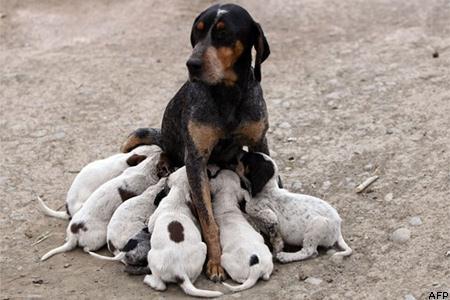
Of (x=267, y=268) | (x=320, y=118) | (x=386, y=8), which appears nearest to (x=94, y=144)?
(x=320, y=118)

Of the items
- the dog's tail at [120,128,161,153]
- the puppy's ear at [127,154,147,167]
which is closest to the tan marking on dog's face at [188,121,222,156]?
the puppy's ear at [127,154,147,167]

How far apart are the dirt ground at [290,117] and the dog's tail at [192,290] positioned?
117 mm

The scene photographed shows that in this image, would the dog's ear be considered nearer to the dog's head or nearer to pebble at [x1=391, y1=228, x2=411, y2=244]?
the dog's head

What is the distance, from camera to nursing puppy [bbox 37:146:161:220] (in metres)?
7.62

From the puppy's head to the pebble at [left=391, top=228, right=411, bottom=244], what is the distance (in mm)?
1057

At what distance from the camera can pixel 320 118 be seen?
9.52m

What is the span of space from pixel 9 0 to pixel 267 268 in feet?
28.7

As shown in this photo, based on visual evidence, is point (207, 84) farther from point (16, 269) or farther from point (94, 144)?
Answer: point (94, 144)

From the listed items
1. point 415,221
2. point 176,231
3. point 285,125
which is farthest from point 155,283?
point 285,125

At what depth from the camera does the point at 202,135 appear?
280 inches

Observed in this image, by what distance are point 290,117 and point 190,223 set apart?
337cm

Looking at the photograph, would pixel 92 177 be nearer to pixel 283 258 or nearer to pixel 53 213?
pixel 53 213

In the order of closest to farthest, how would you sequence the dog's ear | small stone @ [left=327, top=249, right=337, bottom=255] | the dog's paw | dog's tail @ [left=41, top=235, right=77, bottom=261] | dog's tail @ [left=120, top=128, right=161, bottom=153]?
the dog's paw
small stone @ [left=327, top=249, right=337, bottom=255]
the dog's ear
dog's tail @ [left=41, top=235, right=77, bottom=261]
dog's tail @ [left=120, top=128, right=161, bottom=153]

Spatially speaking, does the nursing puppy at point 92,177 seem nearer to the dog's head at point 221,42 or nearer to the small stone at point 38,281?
the small stone at point 38,281
